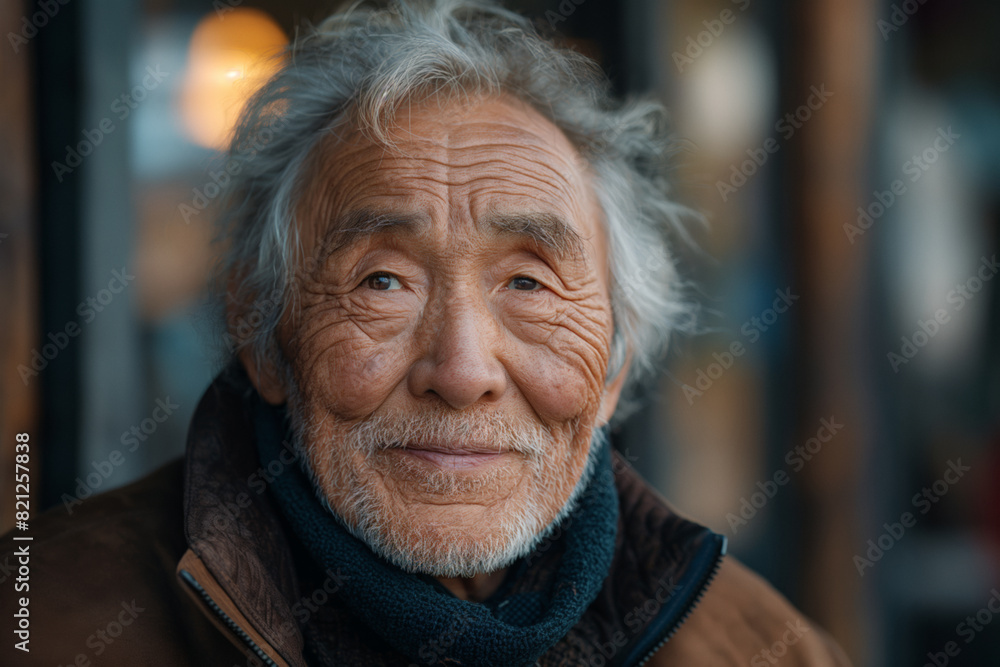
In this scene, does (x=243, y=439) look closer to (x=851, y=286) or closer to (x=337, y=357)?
(x=337, y=357)

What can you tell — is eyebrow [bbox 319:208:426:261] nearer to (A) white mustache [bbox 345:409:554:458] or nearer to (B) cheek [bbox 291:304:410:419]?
(B) cheek [bbox 291:304:410:419]

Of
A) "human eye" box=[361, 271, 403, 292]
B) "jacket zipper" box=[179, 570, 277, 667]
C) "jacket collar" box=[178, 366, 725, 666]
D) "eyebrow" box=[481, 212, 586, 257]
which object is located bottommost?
"jacket zipper" box=[179, 570, 277, 667]

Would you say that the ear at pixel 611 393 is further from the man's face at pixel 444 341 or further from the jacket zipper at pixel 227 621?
the jacket zipper at pixel 227 621

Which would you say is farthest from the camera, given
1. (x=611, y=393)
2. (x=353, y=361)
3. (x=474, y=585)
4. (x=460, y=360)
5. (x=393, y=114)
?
(x=611, y=393)

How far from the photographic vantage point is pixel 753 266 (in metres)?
4.07

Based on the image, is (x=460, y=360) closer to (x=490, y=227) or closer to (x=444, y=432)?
(x=444, y=432)

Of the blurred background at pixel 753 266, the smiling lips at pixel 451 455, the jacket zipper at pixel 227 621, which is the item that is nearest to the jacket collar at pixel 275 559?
the jacket zipper at pixel 227 621

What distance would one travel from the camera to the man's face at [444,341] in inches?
67.6

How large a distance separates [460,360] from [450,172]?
45cm

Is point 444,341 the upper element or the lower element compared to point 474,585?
upper

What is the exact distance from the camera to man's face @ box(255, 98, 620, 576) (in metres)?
1.72

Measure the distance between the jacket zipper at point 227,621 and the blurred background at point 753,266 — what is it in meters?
1.58

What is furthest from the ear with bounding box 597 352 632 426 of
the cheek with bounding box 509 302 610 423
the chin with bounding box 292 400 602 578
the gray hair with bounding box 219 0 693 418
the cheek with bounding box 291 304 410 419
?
the cheek with bounding box 291 304 410 419

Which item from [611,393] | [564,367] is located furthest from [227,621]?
[611,393]
